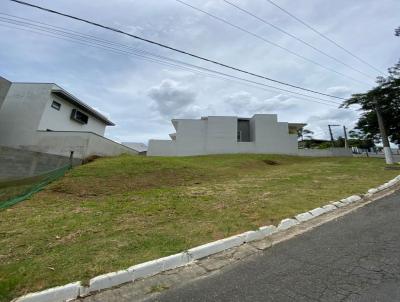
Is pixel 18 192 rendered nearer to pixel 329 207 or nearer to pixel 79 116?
pixel 329 207

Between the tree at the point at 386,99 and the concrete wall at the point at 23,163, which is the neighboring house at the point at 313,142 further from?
the concrete wall at the point at 23,163

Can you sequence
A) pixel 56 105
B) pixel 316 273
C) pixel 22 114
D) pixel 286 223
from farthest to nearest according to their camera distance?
pixel 56 105 → pixel 22 114 → pixel 286 223 → pixel 316 273

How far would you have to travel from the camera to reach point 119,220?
5820 millimetres

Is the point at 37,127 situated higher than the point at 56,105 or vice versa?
the point at 56,105

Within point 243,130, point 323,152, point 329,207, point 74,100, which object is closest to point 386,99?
point 323,152

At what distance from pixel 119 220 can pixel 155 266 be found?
7.87 feet

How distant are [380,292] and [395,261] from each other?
3.29 feet

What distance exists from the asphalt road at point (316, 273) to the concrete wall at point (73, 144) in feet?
50.7

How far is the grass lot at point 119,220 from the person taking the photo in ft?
12.3

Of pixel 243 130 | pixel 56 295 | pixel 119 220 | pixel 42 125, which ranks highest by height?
pixel 243 130

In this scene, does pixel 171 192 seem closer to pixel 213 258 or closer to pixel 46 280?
pixel 213 258

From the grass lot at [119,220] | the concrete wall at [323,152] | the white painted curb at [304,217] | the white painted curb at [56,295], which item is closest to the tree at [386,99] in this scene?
the concrete wall at [323,152]

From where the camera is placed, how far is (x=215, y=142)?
93.7 ft

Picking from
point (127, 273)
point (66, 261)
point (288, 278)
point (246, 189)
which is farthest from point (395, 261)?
point (246, 189)
